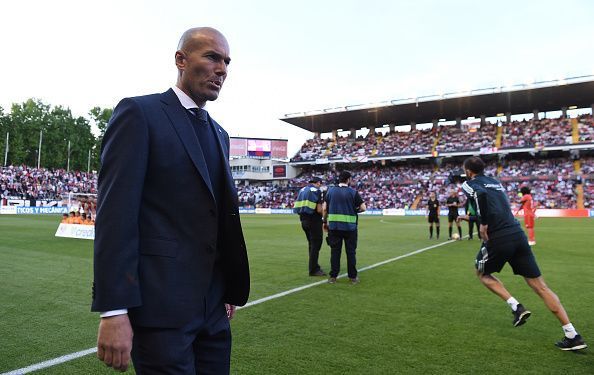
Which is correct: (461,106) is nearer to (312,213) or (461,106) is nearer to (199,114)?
(312,213)

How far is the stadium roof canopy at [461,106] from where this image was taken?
45.3 meters

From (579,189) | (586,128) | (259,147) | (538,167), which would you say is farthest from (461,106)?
(259,147)

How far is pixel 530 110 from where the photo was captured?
53.4 metres

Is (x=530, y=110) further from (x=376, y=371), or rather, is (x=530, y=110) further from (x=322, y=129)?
(x=376, y=371)

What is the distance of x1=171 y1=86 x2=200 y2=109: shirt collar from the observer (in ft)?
6.71

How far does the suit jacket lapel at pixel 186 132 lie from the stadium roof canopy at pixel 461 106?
50.4 metres

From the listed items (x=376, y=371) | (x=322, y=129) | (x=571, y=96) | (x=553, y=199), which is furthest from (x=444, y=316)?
(x=322, y=129)

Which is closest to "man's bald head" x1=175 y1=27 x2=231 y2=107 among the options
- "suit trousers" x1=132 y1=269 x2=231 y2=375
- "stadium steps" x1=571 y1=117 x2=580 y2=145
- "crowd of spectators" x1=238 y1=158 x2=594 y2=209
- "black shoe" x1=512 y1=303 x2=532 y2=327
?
"suit trousers" x1=132 y1=269 x2=231 y2=375

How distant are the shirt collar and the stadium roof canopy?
50.3m

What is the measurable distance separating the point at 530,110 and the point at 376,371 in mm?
58586

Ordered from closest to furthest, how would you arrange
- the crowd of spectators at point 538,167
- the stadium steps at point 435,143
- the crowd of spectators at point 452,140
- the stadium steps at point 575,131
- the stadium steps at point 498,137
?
the stadium steps at point 575,131
the crowd of spectators at point 538,167
the crowd of spectators at point 452,140
the stadium steps at point 498,137
the stadium steps at point 435,143

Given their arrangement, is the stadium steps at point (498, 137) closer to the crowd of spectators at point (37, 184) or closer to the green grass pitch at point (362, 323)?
the green grass pitch at point (362, 323)

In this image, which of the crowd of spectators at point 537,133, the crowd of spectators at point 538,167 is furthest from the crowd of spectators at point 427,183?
the crowd of spectators at point 537,133

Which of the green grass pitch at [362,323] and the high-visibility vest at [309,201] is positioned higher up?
the high-visibility vest at [309,201]
